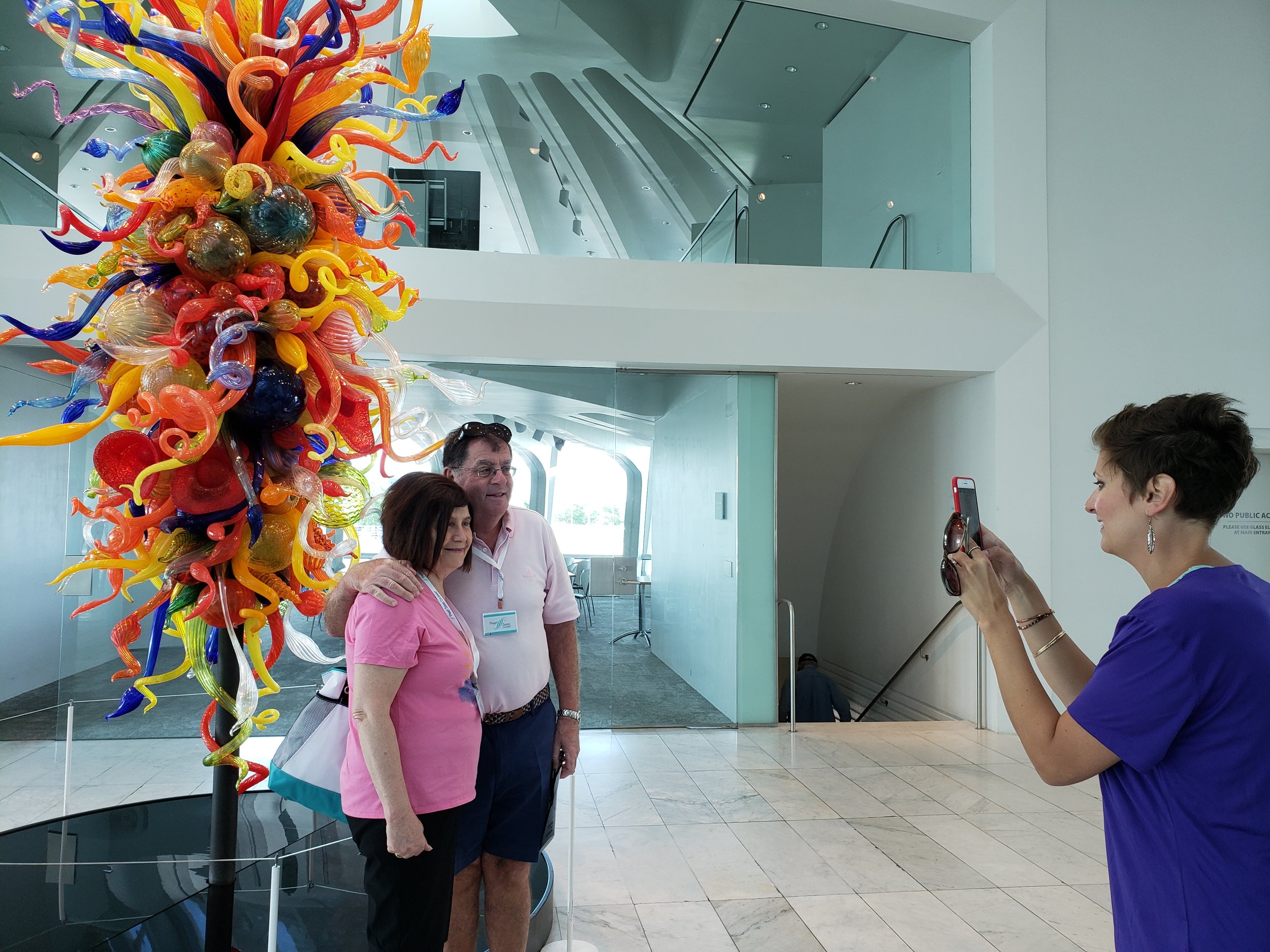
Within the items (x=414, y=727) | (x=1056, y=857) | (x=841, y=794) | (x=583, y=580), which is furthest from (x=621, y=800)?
(x=414, y=727)

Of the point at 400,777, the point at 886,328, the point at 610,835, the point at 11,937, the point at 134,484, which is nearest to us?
the point at 134,484

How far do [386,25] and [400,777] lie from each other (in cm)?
619

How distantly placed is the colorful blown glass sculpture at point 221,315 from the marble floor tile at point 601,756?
4142 mm

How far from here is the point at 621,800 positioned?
16.3 feet

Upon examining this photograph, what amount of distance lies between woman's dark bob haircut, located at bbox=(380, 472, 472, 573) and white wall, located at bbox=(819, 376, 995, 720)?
5.83 metres

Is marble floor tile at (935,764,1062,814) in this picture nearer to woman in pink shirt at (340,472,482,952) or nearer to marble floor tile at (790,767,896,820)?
marble floor tile at (790,767,896,820)

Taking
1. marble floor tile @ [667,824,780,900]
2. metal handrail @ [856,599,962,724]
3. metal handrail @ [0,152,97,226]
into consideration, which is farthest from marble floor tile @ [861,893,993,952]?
metal handrail @ [0,152,97,226]

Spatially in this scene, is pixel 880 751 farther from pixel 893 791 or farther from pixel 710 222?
pixel 710 222

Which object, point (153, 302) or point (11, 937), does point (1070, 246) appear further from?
point (11, 937)

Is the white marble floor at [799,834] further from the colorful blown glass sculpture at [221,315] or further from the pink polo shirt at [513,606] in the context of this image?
the colorful blown glass sculpture at [221,315]

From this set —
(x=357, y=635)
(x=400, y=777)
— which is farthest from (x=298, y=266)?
(x=400, y=777)

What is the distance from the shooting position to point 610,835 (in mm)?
4402

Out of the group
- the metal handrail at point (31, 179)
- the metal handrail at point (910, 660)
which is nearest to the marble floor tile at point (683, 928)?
the metal handrail at point (910, 660)

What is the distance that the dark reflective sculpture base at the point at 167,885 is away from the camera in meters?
1.72
